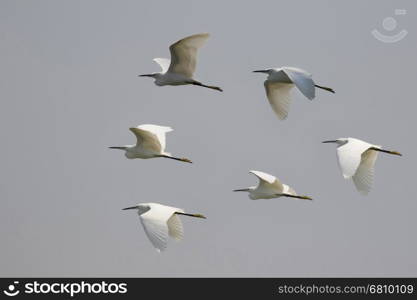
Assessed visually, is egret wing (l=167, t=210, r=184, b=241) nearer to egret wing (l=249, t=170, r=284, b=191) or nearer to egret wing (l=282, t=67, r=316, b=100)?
egret wing (l=249, t=170, r=284, b=191)

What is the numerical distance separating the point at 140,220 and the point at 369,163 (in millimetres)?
5010

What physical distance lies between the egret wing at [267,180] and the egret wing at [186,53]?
2.15 meters

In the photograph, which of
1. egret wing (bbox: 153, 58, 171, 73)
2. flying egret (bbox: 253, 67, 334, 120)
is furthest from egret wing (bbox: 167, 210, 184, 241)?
egret wing (bbox: 153, 58, 171, 73)

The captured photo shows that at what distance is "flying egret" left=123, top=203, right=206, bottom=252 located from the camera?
20.8 metres

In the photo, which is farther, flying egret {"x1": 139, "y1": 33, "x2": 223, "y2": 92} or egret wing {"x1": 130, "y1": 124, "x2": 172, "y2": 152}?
egret wing {"x1": 130, "y1": 124, "x2": 172, "y2": 152}

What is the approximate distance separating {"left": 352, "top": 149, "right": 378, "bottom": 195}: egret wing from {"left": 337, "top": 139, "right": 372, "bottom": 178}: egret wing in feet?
1.28

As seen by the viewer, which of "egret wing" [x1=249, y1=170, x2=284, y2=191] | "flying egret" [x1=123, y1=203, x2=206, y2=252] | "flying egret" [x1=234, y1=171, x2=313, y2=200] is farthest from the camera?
"flying egret" [x1=234, y1=171, x2=313, y2=200]

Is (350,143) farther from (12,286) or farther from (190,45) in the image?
(12,286)

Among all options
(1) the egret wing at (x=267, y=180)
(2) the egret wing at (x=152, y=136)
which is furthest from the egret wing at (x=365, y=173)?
(2) the egret wing at (x=152, y=136)

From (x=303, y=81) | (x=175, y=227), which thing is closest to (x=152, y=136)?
(x=175, y=227)

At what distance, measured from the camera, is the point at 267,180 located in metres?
23.8

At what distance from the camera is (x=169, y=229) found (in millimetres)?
23281

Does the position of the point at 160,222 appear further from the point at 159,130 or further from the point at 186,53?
the point at 159,130

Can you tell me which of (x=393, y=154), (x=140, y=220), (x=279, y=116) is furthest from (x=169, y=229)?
(x=393, y=154)
